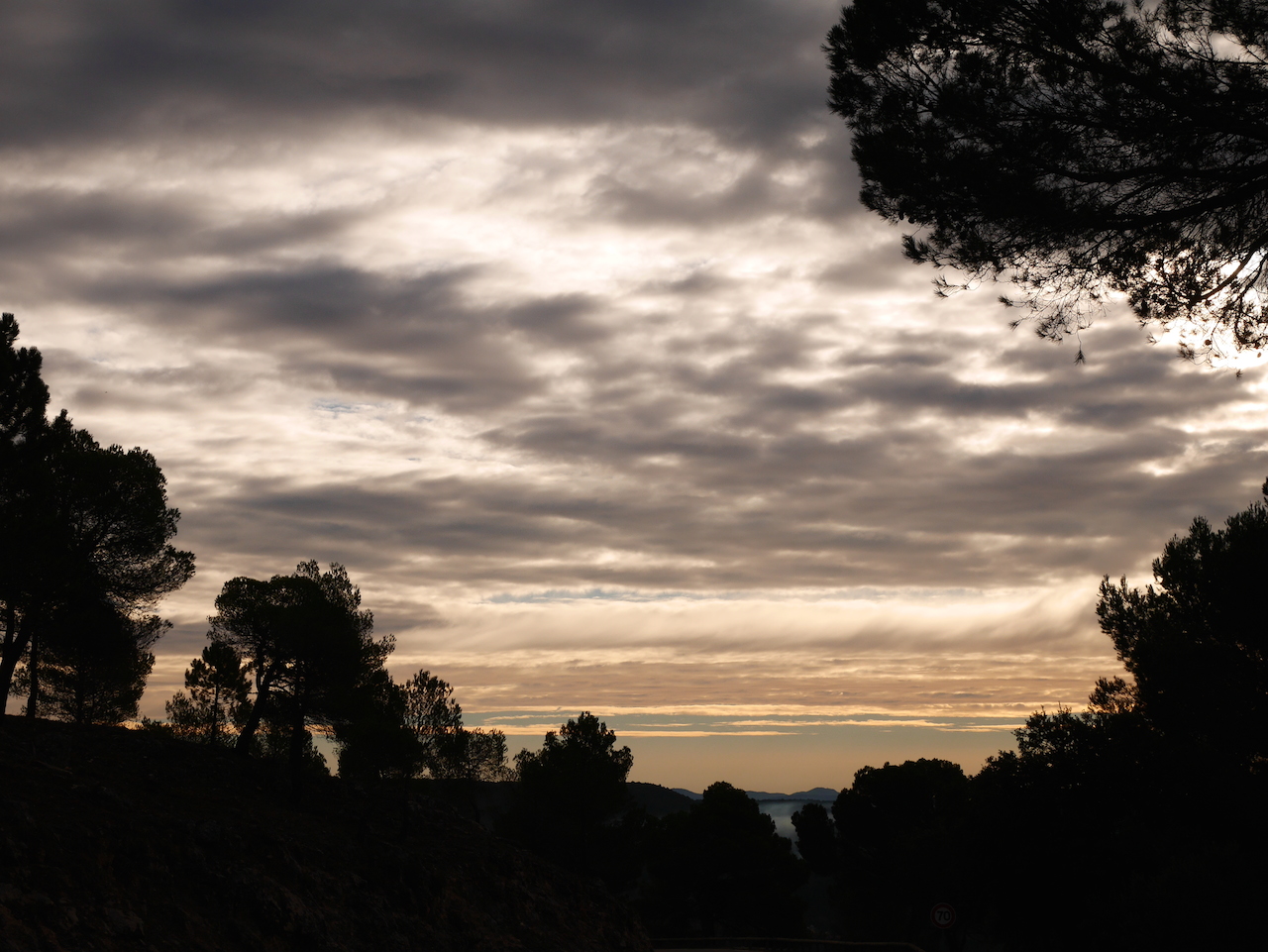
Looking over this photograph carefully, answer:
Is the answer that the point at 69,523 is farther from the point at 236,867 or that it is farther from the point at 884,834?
the point at 884,834

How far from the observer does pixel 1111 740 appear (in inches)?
1029

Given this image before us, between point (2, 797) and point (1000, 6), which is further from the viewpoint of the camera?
point (2, 797)

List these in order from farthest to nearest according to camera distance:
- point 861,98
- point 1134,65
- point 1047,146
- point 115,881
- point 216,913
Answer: point 216,913 < point 115,881 < point 861,98 < point 1047,146 < point 1134,65

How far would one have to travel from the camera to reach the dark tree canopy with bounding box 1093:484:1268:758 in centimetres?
2352

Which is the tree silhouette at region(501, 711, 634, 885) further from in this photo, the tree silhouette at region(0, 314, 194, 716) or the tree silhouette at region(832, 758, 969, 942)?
the tree silhouette at region(0, 314, 194, 716)

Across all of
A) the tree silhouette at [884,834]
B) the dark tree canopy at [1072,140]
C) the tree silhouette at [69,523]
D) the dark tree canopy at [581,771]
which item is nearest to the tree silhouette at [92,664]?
the tree silhouette at [69,523]

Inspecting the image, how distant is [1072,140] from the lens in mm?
13328

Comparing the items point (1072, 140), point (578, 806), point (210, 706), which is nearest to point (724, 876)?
point (578, 806)

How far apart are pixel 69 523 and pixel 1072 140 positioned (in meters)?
30.8

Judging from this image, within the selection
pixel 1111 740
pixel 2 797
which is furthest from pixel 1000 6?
pixel 2 797

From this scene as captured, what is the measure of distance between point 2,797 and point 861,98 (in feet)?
67.6

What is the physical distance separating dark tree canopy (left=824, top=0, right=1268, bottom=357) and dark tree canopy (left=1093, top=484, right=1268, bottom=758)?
1269 centimetres

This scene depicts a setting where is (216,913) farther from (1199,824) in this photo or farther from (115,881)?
(1199,824)

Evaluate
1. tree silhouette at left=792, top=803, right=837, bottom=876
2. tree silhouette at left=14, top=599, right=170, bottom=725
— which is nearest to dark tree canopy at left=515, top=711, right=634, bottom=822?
tree silhouette at left=792, top=803, right=837, bottom=876
